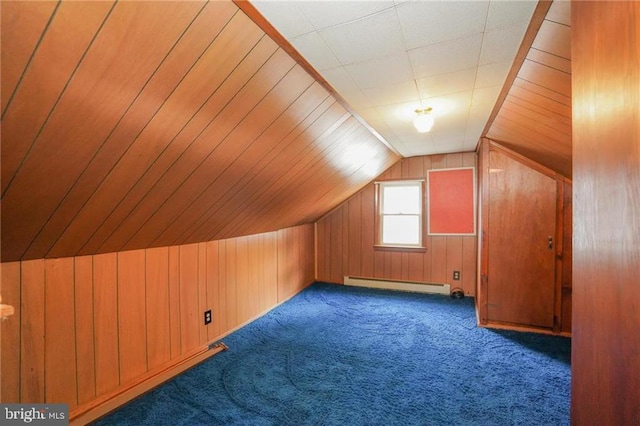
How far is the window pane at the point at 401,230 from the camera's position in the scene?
4139 millimetres

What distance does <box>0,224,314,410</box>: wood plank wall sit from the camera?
4.69ft

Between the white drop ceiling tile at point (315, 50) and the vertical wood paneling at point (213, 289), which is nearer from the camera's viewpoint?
the white drop ceiling tile at point (315, 50)

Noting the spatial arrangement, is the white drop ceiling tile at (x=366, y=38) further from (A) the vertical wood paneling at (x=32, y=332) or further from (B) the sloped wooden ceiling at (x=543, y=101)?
(A) the vertical wood paneling at (x=32, y=332)

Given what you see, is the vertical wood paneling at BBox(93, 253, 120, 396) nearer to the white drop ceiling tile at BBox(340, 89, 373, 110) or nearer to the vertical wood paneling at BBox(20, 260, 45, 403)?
the vertical wood paneling at BBox(20, 260, 45, 403)

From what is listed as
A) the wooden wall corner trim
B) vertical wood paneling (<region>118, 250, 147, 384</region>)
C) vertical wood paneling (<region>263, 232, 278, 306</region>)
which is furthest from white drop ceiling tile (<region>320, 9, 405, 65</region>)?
vertical wood paneling (<region>263, 232, 278, 306</region>)

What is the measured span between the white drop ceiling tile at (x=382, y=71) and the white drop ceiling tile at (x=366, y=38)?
2.0 inches

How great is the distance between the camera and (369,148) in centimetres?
302

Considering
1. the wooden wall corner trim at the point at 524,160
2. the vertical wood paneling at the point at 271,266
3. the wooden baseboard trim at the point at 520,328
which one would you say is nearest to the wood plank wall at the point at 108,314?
the vertical wood paneling at the point at 271,266

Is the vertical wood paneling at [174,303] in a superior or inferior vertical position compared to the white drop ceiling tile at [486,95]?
inferior

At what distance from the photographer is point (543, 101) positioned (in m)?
1.70

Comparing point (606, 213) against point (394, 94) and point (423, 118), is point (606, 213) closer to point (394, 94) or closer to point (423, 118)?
point (394, 94)

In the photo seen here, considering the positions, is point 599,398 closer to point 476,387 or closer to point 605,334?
point 605,334

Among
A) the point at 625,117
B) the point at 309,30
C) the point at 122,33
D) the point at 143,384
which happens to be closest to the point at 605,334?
the point at 625,117

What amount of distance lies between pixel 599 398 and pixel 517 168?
8.56ft
